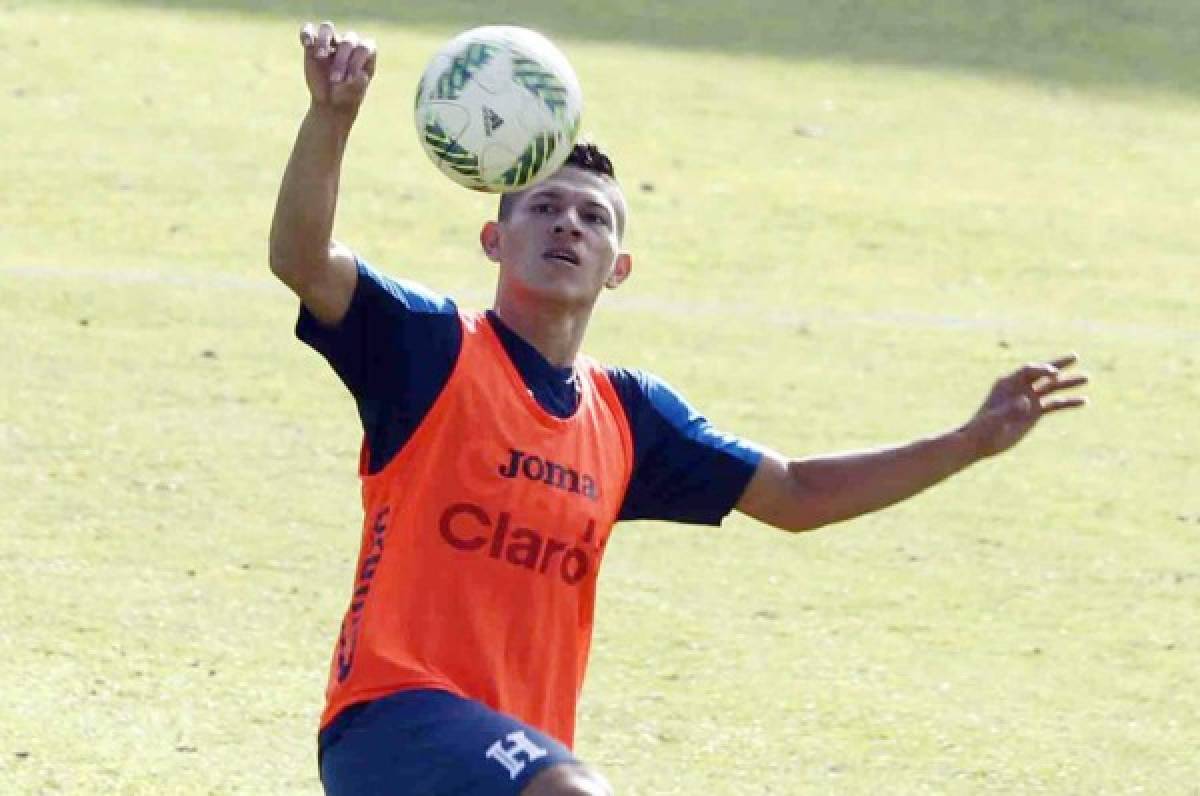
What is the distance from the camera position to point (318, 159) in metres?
5.23

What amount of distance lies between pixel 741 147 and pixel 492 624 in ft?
39.9

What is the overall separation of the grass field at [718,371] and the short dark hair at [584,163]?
2.25 m

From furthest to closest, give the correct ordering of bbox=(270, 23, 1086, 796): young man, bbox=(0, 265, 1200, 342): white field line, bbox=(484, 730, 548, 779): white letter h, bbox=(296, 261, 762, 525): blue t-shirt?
1. bbox=(0, 265, 1200, 342): white field line
2. bbox=(296, 261, 762, 525): blue t-shirt
3. bbox=(270, 23, 1086, 796): young man
4. bbox=(484, 730, 548, 779): white letter h

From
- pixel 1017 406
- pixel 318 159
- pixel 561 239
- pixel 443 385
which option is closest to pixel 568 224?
pixel 561 239

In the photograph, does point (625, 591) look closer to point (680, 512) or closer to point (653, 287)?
point (680, 512)

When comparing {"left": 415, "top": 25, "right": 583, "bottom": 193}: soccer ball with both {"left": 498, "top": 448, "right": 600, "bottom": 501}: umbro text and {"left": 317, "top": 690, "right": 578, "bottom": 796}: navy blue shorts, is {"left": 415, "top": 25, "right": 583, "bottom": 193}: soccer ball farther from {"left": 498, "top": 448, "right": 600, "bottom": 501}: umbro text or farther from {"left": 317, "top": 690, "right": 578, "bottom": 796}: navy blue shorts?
{"left": 317, "top": 690, "right": 578, "bottom": 796}: navy blue shorts

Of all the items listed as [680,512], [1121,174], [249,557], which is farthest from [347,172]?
[680,512]

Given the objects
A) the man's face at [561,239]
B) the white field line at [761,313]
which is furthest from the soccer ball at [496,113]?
Answer: the white field line at [761,313]

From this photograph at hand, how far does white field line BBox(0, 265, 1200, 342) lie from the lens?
13.6 metres

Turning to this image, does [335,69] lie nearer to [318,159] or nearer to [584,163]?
[318,159]

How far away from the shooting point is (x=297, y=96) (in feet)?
57.4

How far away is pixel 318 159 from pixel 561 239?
0.78 meters

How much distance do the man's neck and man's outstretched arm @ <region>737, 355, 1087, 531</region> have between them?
0.66 meters

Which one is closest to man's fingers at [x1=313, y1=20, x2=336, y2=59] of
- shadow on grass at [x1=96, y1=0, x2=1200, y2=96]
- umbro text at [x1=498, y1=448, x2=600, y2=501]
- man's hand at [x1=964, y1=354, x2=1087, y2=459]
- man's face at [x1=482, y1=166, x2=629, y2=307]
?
man's face at [x1=482, y1=166, x2=629, y2=307]
